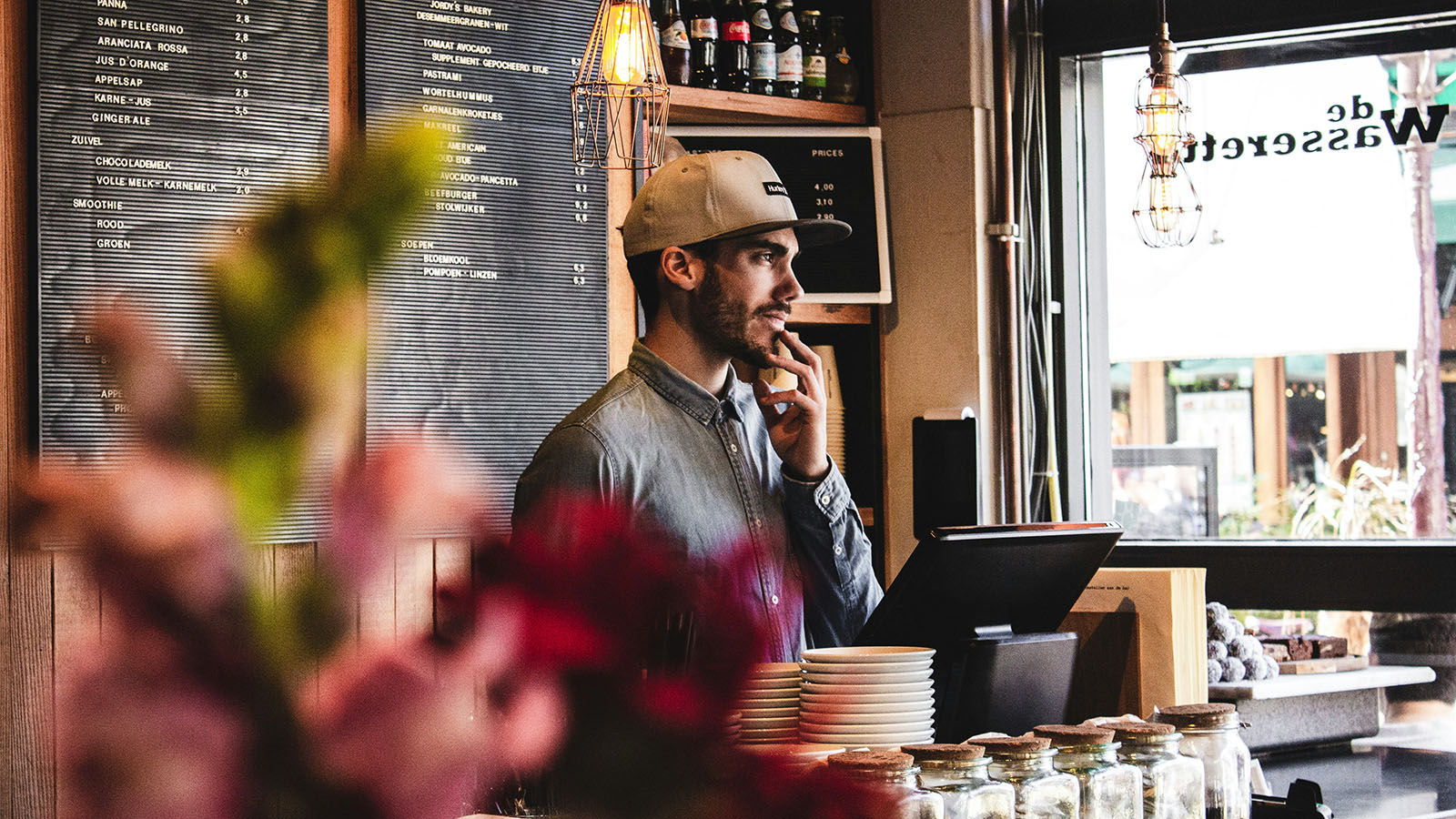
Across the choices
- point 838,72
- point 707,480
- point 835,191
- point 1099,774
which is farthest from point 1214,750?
point 838,72

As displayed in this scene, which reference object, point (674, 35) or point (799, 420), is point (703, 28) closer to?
point (674, 35)

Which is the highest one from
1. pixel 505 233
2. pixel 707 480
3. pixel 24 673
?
pixel 505 233

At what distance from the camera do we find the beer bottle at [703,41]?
3.45m

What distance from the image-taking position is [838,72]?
371cm

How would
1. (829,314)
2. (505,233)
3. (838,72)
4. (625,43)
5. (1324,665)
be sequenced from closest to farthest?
1. (625,43)
2. (505,233)
3. (1324,665)
4. (829,314)
5. (838,72)

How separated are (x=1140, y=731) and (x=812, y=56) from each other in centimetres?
257

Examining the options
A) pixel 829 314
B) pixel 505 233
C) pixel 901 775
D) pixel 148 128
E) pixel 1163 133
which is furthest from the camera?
pixel 829 314

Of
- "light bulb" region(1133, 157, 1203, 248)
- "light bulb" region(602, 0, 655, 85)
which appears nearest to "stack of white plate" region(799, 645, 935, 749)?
"light bulb" region(602, 0, 655, 85)

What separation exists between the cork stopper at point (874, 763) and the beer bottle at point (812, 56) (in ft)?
8.81

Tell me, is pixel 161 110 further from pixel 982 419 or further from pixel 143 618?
pixel 143 618

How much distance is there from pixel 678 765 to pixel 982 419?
3.40 m

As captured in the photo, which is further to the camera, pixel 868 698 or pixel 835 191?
pixel 835 191

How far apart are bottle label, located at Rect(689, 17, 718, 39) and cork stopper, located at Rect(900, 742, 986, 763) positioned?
8.28 feet

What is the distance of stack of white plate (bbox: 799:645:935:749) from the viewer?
1496 millimetres
